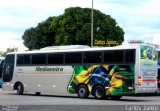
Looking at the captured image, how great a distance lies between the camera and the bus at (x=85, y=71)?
27094mm

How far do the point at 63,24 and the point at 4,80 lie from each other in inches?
1479

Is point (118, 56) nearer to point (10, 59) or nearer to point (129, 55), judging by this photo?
point (129, 55)

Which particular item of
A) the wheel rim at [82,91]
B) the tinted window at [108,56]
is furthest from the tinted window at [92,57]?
the wheel rim at [82,91]

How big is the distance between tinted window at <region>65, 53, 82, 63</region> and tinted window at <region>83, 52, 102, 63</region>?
48cm

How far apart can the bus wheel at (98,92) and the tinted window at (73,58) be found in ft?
A: 6.61

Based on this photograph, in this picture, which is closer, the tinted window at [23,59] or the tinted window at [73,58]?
the tinted window at [73,58]

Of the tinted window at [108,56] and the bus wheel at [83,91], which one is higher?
the tinted window at [108,56]

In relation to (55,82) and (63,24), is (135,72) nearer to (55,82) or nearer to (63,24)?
(55,82)

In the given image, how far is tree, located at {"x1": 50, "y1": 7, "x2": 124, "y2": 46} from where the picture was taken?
2694 inches

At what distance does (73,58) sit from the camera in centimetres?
3020

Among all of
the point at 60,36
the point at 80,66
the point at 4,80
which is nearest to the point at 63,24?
the point at 60,36

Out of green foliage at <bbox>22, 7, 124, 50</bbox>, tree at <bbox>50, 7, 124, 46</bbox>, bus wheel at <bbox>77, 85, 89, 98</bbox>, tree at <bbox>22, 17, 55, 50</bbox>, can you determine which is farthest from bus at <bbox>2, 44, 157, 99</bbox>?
tree at <bbox>22, 17, 55, 50</bbox>

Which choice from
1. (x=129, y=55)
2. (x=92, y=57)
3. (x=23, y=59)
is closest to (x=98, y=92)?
(x=92, y=57)

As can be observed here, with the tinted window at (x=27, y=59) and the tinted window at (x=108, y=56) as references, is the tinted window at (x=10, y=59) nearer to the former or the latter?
the tinted window at (x=27, y=59)
